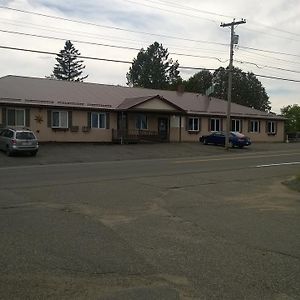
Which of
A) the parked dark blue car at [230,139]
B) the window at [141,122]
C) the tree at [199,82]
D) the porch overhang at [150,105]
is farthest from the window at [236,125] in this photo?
the tree at [199,82]

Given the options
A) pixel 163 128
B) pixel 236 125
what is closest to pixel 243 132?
pixel 236 125

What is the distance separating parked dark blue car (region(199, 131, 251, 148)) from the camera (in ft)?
144

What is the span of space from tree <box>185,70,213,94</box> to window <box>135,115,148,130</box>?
45.0 m

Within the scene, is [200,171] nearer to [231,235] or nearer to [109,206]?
[109,206]

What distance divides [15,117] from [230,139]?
17858 mm

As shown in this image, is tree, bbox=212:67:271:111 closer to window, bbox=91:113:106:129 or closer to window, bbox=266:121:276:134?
window, bbox=266:121:276:134

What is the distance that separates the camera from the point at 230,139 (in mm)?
44125

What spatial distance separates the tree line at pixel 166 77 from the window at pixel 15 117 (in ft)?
210

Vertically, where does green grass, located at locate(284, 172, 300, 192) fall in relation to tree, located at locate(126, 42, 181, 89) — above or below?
below

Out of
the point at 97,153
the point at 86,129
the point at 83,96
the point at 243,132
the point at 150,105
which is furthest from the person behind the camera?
the point at 243,132

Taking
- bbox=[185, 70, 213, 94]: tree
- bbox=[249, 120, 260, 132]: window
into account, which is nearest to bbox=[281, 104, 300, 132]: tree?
bbox=[185, 70, 213, 94]: tree

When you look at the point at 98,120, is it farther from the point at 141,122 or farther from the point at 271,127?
the point at 271,127

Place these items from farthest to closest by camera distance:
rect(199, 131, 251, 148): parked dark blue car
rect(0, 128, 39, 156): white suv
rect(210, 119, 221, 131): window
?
rect(210, 119, 221, 131): window → rect(199, 131, 251, 148): parked dark blue car → rect(0, 128, 39, 156): white suv

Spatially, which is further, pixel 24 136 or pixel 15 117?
pixel 15 117
